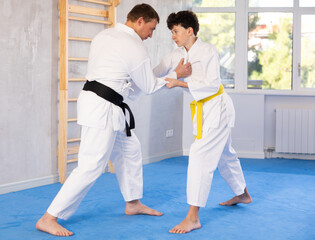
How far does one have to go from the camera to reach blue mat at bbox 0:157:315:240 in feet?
9.70

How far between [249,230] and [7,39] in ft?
8.65

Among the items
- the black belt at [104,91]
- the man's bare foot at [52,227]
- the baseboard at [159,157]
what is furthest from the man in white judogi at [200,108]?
the baseboard at [159,157]

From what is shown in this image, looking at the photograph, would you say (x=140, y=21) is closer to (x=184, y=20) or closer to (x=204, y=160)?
(x=184, y=20)

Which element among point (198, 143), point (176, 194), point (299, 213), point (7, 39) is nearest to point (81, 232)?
point (198, 143)

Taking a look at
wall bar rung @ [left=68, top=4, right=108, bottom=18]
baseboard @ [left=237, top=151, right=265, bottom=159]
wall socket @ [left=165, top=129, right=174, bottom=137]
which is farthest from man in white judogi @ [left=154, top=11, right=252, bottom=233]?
baseboard @ [left=237, top=151, right=265, bottom=159]

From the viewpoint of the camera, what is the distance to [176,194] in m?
4.07

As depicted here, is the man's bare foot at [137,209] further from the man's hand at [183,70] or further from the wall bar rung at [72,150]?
the wall bar rung at [72,150]

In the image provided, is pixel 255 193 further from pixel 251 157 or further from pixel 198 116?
pixel 251 157

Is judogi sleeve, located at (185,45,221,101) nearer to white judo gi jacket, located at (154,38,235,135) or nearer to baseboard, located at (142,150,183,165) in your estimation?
white judo gi jacket, located at (154,38,235,135)

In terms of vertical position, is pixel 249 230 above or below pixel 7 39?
below

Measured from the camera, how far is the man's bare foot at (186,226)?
9.70 feet

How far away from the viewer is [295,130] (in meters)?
6.13

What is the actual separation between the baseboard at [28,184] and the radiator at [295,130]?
10.3 feet

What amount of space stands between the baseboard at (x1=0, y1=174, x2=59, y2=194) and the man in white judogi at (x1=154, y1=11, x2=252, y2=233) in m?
1.80
